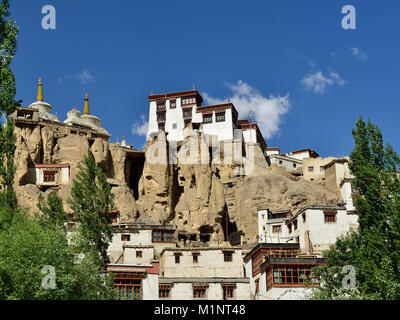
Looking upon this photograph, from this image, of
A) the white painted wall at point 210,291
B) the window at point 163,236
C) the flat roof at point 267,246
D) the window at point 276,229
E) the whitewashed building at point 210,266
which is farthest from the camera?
the window at point 276,229

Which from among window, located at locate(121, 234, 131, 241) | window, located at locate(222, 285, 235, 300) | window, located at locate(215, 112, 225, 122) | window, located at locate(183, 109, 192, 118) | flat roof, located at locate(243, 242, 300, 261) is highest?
window, located at locate(183, 109, 192, 118)

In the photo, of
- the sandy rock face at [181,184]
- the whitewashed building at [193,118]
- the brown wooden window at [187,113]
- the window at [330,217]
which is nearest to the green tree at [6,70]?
the window at [330,217]

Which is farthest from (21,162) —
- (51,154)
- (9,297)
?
(9,297)

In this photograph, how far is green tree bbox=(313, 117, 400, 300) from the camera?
28750 millimetres

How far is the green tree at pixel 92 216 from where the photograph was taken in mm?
41969

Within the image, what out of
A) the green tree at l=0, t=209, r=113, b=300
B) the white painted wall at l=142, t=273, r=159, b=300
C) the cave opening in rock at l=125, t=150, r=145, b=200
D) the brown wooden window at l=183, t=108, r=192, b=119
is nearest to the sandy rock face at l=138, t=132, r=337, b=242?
the cave opening in rock at l=125, t=150, r=145, b=200

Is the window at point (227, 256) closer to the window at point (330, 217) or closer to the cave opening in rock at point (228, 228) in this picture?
the window at point (330, 217)

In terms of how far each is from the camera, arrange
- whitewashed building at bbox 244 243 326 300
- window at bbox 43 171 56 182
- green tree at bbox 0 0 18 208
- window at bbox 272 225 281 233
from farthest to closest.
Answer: window at bbox 43 171 56 182 → window at bbox 272 225 281 233 → whitewashed building at bbox 244 243 326 300 → green tree at bbox 0 0 18 208

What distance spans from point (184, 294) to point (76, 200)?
11294 mm

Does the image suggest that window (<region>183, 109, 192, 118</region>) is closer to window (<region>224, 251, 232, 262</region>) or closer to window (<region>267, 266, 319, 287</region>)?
window (<region>224, 251, 232, 262</region>)

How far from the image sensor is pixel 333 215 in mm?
51688

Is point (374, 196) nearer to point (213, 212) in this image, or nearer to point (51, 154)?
point (213, 212)

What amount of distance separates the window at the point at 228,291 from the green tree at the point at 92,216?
10.1m

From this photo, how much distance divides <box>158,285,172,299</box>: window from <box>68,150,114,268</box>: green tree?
5.26 meters
